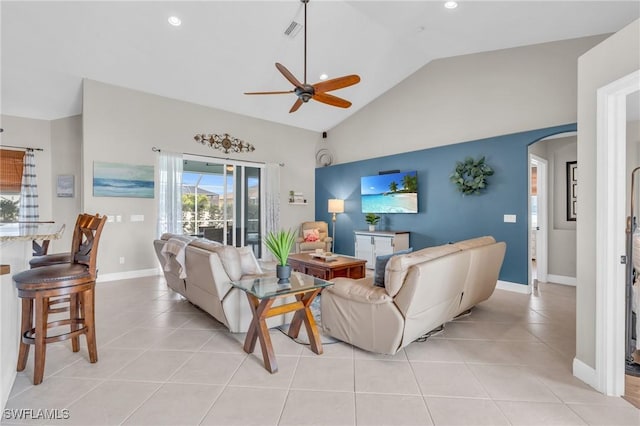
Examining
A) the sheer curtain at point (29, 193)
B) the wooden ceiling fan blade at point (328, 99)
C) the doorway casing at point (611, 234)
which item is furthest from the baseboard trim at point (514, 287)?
the sheer curtain at point (29, 193)

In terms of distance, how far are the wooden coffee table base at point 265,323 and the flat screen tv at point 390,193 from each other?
370 centimetres

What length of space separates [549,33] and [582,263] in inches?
142

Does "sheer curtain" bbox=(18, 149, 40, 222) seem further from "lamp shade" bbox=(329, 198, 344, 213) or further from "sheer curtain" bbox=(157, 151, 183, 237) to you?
"lamp shade" bbox=(329, 198, 344, 213)

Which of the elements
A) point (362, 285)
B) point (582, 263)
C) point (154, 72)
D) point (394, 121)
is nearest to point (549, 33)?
point (394, 121)

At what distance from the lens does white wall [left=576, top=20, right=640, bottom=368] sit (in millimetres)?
1984

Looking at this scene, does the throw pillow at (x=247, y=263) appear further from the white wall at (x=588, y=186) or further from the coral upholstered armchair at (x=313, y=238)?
the coral upholstered armchair at (x=313, y=238)

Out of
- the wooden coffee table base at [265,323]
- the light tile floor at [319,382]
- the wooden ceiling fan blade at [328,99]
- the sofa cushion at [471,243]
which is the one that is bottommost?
the light tile floor at [319,382]

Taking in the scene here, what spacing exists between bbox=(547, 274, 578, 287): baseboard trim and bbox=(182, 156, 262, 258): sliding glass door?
562 cm

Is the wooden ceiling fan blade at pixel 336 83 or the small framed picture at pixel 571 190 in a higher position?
the wooden ceiling fan blade at pixel 336 83

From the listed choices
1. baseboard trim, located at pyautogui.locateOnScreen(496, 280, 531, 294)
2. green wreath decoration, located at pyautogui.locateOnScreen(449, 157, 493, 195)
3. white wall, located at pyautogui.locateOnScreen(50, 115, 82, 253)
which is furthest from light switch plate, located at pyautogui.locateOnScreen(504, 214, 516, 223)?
white wall, located at pyautogui.locateOnScreen(50, 115, 82, 253)

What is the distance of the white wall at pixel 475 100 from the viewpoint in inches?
166

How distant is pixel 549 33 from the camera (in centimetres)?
405

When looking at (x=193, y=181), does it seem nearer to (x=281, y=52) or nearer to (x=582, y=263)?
(x=281, y=52)

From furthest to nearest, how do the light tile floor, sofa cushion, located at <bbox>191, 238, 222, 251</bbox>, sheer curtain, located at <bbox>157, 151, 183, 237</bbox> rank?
sheer curtain, located at <bbox>157, 151, 183, 237</bbox> < sofa cushion, located at <bbox>191, 238, 222, 251</bbox> < the light tile floor
